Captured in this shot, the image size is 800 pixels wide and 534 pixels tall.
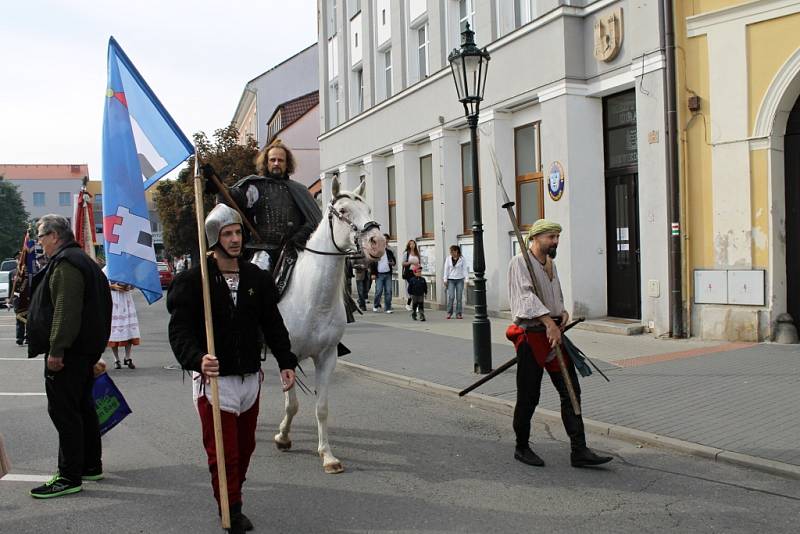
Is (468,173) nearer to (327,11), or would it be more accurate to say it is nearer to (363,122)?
(363,122)

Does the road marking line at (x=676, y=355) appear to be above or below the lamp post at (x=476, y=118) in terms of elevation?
below

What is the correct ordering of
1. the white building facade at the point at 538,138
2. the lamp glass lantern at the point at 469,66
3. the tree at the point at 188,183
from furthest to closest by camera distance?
the tree at the point at 188,183 < the white building facade at the point at 538,138 < the lamp glass lantern at the point at 469,66

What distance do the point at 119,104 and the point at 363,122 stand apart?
18006 mm

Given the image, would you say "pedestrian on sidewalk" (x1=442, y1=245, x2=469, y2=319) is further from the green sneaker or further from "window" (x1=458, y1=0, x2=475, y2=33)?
the green sneaker

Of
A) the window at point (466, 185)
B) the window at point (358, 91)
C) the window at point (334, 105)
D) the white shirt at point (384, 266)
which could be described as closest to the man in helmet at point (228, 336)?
the white shirt at point (384, 266)

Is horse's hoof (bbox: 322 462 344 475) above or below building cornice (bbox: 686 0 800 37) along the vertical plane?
below

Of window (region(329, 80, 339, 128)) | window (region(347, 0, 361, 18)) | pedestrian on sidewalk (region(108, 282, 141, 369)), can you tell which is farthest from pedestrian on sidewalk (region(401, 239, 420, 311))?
window (region(347, 0, 361, 18))

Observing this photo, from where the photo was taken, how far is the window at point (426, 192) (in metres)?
20.9

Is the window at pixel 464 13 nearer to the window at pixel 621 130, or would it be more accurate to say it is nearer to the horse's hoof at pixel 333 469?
the window at pixel 621 130

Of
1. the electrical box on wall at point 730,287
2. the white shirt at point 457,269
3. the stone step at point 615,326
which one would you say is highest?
the white shirt at point 457,269

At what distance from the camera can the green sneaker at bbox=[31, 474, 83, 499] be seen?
500cm

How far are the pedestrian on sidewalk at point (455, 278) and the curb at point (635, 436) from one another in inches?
305

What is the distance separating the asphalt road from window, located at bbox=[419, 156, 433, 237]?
13740mm

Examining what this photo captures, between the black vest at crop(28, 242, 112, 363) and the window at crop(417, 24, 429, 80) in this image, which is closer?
the black vest at crop(28, 242, 112, 363)
